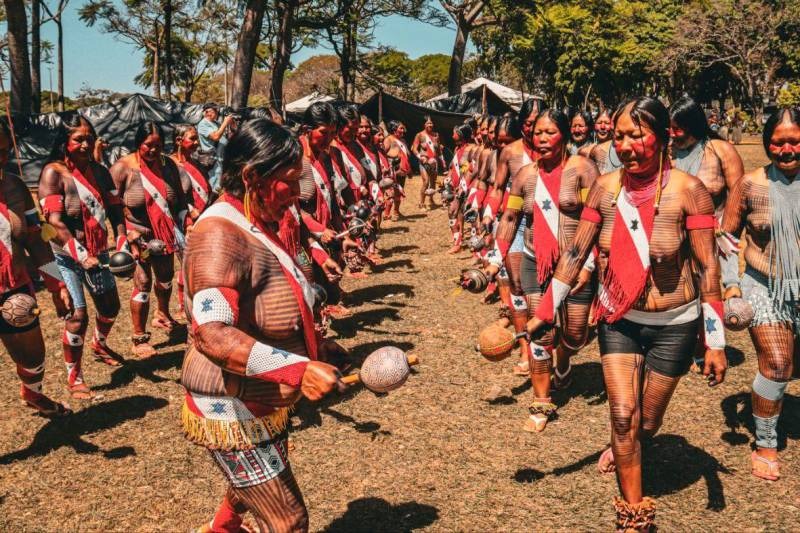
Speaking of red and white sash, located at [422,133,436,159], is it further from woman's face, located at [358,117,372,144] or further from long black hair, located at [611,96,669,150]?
long black hair, located at [611,96,669,150]

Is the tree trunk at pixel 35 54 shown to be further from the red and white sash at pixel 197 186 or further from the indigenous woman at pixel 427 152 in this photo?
the red and white sash at pixel 197 186

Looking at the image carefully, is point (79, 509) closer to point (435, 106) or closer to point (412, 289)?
point (412, 289)

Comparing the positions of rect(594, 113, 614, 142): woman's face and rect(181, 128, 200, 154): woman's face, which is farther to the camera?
rect(594, 113, 614, 142): woman's face

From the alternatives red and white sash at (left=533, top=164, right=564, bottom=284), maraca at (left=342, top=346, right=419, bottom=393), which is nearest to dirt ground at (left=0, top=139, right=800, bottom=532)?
red and white sash at (left=533, top=164, right=564, bottom=284)

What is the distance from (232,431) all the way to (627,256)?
7.77 ft

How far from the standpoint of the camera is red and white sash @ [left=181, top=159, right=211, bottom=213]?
28.0 feet

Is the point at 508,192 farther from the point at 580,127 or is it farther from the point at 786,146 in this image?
the point at 580,127

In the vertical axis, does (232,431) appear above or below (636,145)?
below

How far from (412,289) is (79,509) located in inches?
270

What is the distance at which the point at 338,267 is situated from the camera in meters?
5.77

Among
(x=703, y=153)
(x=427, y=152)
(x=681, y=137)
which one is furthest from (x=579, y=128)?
(x=427, y=152)

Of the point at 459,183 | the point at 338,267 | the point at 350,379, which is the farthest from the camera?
the point at 459,183

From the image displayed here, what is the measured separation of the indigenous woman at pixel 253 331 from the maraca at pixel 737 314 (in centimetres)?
288

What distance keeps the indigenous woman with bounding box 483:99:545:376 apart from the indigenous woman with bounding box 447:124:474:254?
6.53 meters
